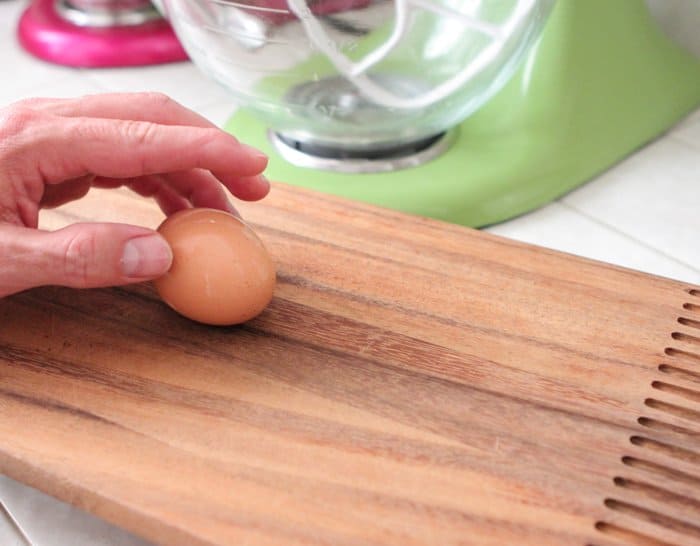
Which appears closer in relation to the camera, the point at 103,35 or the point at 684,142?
the point at 684,142

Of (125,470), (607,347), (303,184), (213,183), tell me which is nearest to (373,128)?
(303,184)

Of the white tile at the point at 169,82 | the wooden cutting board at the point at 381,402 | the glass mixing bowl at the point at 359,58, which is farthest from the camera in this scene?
the white tile at the point at 169,82

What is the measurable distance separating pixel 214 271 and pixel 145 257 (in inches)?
1.7

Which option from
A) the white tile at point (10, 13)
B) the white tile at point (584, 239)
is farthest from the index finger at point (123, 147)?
the white tile at point (10, 13)

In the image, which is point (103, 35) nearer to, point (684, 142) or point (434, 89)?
point (434, 89)

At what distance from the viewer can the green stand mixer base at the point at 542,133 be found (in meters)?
0.78

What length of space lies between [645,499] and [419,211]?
37 centimetres

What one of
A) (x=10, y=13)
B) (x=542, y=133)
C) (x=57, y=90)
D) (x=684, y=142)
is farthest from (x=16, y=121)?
(x=10, y=13)

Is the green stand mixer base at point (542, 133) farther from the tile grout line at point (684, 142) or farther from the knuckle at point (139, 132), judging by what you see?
the knuckle at point (139, 132)

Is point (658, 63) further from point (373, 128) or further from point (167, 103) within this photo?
point (167, 103)

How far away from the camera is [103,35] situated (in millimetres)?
1170

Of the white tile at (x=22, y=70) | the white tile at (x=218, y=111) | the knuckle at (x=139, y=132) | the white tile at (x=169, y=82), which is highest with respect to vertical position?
the knuckle at (x=139, y=132)

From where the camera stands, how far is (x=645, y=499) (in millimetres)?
455

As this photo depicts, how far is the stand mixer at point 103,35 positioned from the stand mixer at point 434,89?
0.38m
